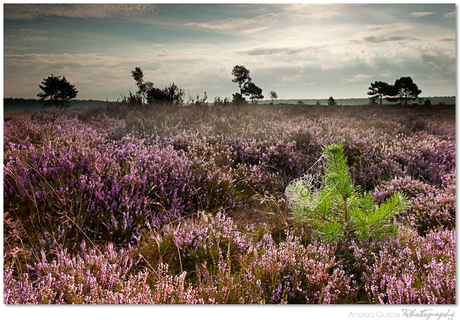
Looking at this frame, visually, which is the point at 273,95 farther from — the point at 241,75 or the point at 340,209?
the point at 340,209

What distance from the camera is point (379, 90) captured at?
13.3 feet

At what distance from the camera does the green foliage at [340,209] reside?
2031 mm

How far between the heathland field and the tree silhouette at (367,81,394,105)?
0.70 meters

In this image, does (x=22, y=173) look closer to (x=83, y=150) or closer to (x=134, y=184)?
(x=83, y=150)

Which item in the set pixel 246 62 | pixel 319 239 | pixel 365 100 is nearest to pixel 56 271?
pixel 319 239

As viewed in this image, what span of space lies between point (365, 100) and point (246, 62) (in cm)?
174

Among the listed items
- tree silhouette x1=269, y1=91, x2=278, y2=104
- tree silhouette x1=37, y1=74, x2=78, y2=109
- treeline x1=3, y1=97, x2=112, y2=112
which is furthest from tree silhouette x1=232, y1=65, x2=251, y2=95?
treeline x1=3, y1=97, x2=112, y2=112

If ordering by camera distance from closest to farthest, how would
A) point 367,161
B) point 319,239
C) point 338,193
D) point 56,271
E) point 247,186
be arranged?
point 56,271 < point 338,193 < point 319,239 < point 247,186 < point 367,161

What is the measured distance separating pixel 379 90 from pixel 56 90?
13.3 feet

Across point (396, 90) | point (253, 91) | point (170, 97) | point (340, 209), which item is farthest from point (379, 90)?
point (170, 97)

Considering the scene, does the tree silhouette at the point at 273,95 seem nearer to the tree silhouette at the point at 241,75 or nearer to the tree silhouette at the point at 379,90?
the tree silhouette at the point at 241,75

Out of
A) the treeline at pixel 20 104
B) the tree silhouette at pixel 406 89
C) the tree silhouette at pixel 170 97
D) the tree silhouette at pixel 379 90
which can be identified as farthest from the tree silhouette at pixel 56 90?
the tree silhouette at pixel 170 97

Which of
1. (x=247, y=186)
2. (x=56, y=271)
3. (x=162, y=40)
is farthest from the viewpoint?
(x=247, y=186)

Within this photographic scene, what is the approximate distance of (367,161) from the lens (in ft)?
14.0
